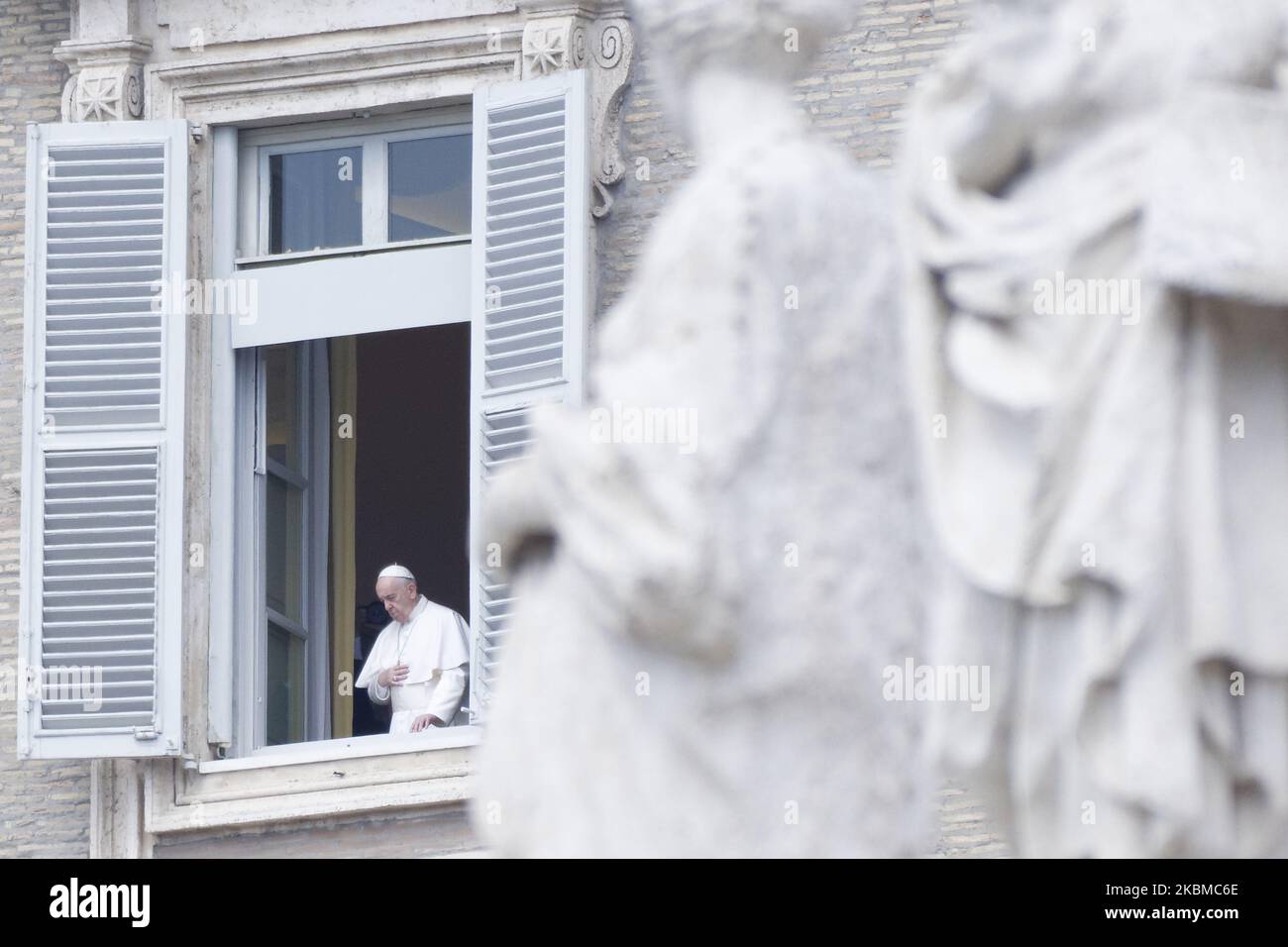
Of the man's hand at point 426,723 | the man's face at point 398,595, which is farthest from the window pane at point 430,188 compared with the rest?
the man's hand at point 426,723

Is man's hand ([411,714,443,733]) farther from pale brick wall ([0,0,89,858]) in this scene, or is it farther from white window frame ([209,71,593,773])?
pale brick wall ([0,0,89,858])

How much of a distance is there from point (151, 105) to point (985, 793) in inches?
395

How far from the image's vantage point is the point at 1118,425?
16.3 ft

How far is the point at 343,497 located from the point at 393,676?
1.39 metres

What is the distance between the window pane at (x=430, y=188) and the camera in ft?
47.9

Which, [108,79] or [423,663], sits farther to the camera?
[108,79]

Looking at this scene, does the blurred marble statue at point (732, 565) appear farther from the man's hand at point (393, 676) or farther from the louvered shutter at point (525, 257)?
the man's hand at point (393, 676)

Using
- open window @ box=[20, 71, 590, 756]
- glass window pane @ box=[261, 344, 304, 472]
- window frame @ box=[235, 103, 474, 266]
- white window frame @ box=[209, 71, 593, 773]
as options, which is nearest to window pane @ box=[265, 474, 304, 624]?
open window @ box=[20, 71, 590, 756]

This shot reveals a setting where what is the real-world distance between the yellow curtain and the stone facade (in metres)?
0.80

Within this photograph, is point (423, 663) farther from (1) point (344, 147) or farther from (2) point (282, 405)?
(1) point (344, 147)

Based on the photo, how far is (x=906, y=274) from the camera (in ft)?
17.1

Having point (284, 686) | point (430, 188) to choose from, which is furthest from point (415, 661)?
point (430, 188)
